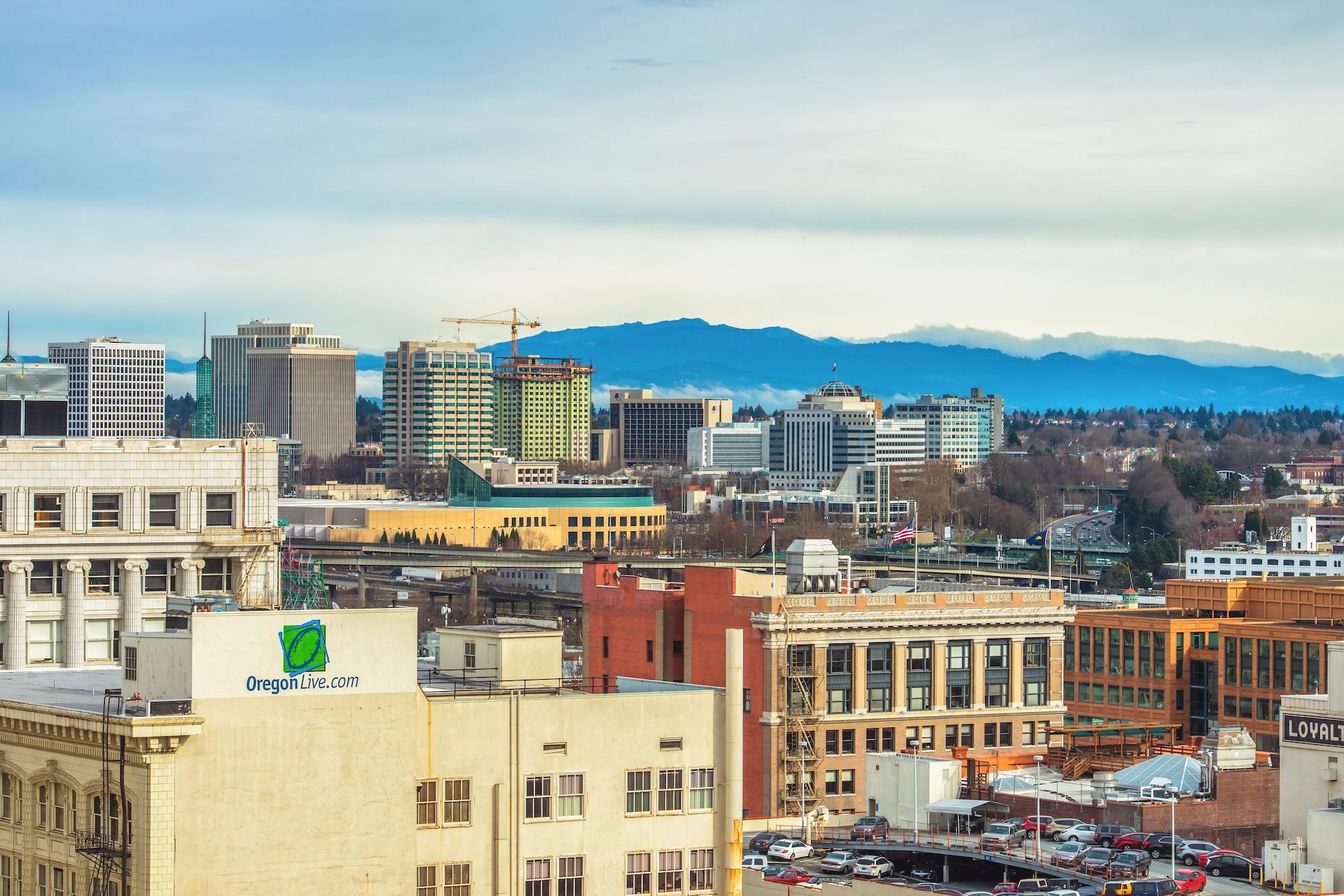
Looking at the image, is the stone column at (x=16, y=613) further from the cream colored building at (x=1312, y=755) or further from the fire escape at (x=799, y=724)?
the cream colored building at (x=1312, y=755)

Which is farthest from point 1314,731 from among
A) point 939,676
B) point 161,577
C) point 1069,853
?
point 161,577

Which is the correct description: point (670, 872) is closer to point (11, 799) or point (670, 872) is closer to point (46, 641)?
point (11, 799)

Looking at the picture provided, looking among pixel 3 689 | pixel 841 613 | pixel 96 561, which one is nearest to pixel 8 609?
pixel 96 561

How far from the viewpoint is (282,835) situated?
52.7 meters

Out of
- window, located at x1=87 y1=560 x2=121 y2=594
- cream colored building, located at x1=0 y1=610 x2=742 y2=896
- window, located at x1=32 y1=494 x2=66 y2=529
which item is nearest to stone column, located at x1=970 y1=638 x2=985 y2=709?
window, located at x1=87 y1=560 x2=121 y2=594

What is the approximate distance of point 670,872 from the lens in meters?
58.8

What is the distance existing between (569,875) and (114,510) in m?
29.9

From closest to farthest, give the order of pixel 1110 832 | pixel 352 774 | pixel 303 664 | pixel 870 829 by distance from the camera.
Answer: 1. pixel 303 664
2. pixel 352 774
3. pixel 1110 832
4. pixel 870 829

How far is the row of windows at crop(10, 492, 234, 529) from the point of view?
3179 inches

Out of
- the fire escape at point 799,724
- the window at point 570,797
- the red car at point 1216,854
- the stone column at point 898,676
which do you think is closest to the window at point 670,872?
the window at point 570,797

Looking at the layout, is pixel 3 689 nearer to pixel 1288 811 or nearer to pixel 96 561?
pixel 96 561

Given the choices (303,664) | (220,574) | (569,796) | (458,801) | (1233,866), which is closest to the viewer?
(303,664)

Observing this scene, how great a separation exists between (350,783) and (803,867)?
34.5 m

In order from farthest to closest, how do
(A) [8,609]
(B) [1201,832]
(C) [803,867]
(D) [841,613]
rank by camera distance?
(D) [841,613] → (B) [1201,832] → (C) [803,867] → (A) [8,609]
